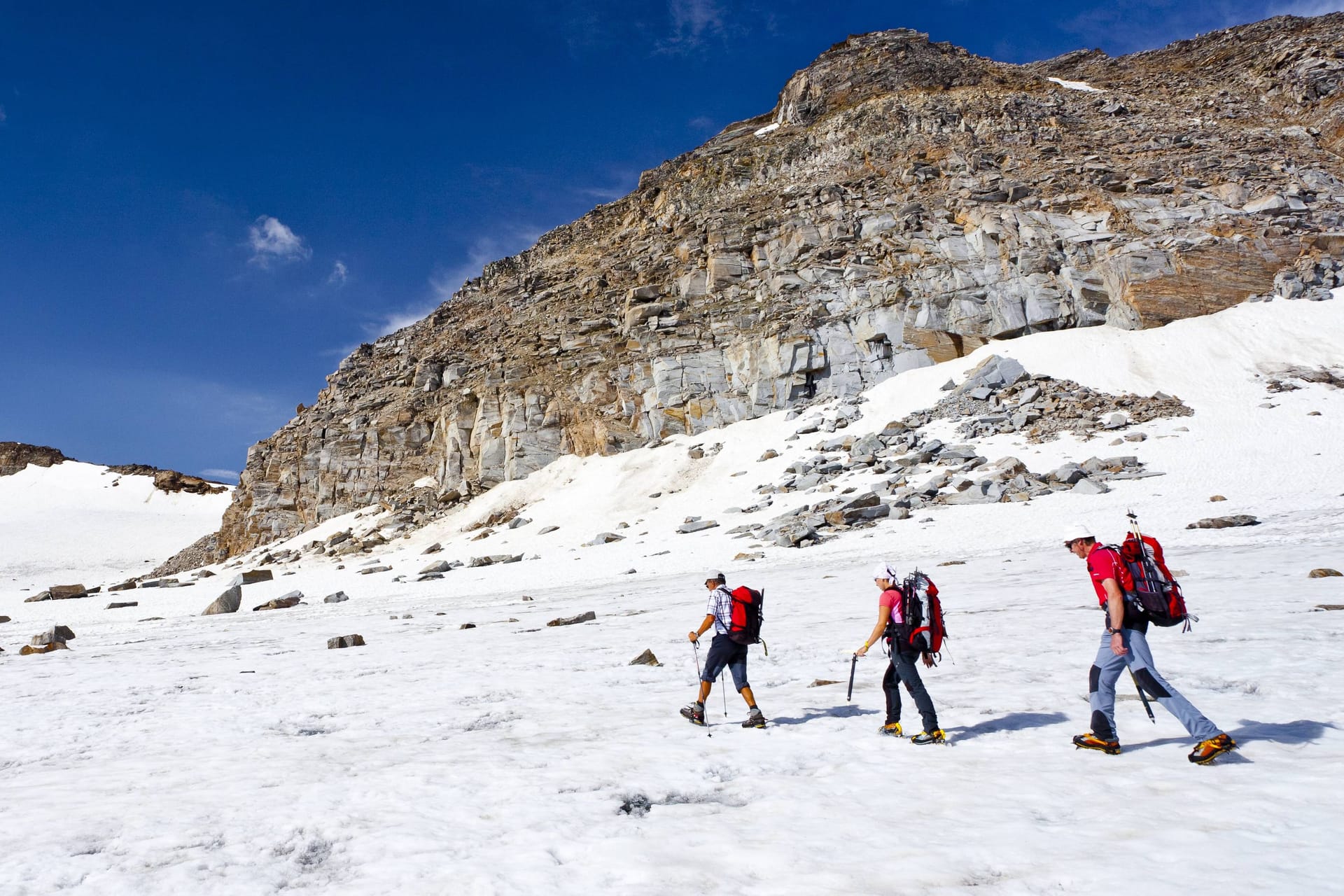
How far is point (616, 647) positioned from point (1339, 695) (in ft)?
27.4

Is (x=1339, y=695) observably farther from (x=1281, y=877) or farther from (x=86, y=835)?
(x=86, y=835)

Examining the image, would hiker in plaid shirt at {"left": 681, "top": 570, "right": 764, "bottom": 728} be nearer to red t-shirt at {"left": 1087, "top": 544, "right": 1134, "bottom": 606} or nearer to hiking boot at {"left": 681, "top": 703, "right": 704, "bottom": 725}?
hiking boot at {"left": 681, "top": 703, "right": 704, "bottom": 725}

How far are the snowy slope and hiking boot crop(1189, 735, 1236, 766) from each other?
65.5m

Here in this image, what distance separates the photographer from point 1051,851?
3.81m

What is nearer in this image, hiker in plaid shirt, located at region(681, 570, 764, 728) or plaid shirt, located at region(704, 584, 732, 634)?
hiker in plaid shirt, located at region(681, 570, 764, 728)

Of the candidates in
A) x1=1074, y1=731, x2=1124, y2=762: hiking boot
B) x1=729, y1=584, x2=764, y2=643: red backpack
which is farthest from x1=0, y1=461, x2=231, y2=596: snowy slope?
x1=1074, y1=731, x2=1124, y2=762: hiking boot

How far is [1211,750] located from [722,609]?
154 inches

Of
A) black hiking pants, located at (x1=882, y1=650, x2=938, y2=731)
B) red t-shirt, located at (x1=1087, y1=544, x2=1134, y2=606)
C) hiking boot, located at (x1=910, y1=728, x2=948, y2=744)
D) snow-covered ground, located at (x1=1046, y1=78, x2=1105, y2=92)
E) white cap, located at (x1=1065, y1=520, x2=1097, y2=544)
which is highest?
snow-covered ground, located at (x1=1046, y1=78, x2=1105, y2=92)

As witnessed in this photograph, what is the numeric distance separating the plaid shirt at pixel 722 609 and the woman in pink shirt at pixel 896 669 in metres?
1.29

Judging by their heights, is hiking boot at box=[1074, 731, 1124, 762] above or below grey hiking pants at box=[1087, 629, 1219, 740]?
below

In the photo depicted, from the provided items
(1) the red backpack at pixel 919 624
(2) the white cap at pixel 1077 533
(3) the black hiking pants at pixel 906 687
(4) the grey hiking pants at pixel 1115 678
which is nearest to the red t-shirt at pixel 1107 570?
(2) the white cap at pixel 1077 533

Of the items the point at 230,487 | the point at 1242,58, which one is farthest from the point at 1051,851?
the point at 230,487

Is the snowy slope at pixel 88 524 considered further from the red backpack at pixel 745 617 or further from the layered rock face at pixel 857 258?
the red backpack at pixel 745 617

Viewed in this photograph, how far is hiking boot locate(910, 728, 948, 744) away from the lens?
19.4 feet
